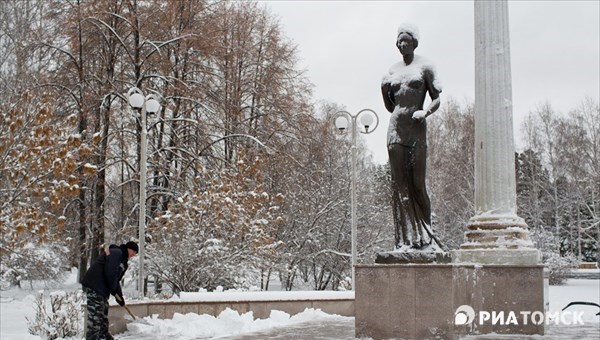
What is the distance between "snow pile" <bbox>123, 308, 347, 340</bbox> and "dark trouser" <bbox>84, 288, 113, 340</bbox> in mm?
1502

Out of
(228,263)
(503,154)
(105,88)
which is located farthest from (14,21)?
(503,154)

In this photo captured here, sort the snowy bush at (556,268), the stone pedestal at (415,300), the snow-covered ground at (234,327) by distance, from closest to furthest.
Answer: the stone pedestal at (415,300) → the snow-covered ground at (234,327) → the snowy bush at (556,268)

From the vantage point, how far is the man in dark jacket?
34.0 ft

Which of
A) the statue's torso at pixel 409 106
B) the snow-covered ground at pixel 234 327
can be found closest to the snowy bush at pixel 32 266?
the snow-covered ground at pixel 234 327

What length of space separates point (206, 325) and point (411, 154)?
4868 millimetres

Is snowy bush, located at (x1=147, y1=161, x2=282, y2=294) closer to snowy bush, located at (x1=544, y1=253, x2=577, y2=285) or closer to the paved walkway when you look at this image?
the paved walkway

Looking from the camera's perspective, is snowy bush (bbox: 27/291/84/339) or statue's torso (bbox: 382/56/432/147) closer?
statue's torso (bbox: 382/56/432/147)

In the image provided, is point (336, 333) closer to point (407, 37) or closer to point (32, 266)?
point (407, 37)

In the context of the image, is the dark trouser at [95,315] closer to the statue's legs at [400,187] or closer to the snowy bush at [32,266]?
the statue's legs at [400,187]

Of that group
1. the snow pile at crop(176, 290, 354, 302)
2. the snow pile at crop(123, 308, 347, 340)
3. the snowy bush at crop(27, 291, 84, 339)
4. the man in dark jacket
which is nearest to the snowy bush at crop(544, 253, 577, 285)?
the snow pile at crop(176, 290, 354, 302)

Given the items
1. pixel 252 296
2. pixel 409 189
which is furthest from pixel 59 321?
pixel 409 189

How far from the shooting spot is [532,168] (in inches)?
2025

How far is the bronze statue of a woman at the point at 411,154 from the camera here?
10367mm

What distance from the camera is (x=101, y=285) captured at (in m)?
10.4
